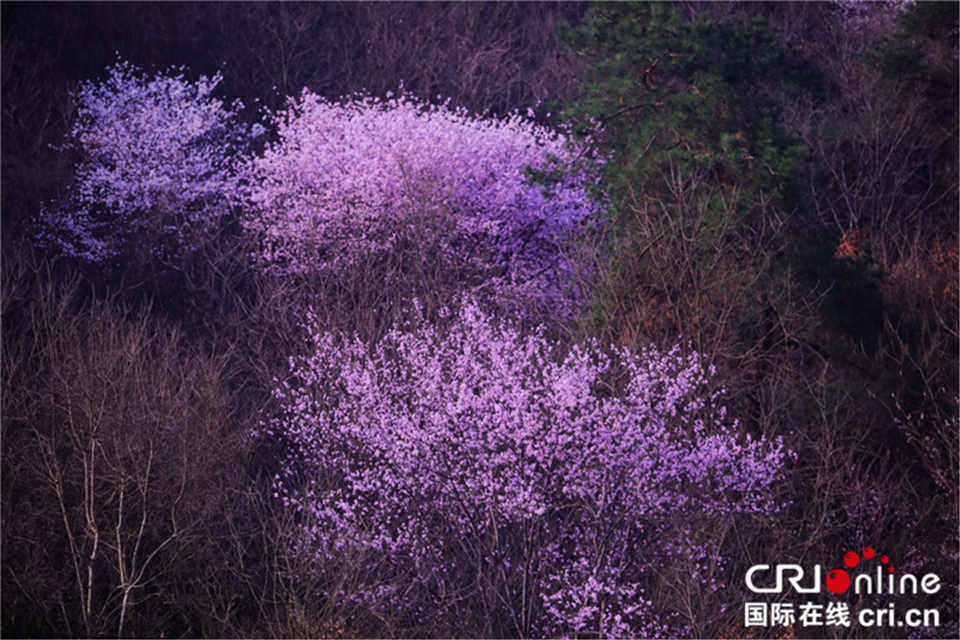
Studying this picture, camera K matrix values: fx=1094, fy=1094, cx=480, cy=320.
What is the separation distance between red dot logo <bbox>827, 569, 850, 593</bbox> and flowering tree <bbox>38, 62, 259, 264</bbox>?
550 inches

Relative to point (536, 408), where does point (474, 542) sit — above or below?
below

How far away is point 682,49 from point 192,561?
999cm

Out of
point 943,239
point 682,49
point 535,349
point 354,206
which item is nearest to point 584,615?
point 535,349

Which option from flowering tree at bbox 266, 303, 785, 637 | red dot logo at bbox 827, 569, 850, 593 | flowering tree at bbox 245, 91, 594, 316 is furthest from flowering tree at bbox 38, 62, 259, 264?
red dot logo at bbox 827, 569, 850, 593

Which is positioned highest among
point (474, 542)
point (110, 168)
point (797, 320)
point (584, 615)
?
point (110, 168)

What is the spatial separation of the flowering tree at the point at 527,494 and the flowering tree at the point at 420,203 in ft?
24.3

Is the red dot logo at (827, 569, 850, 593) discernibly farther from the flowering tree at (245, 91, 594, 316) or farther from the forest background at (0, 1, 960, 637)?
the flowering tree at (245, 91, 594, 316)

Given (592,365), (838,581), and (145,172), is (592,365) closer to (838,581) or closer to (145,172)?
(838,581)

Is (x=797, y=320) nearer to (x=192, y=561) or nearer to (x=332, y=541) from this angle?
(x=332, y=541)

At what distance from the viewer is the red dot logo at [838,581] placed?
12.9 metres

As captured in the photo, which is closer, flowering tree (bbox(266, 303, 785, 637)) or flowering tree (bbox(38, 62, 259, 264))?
flowering tree (bbox(266, 303, 785, 637))

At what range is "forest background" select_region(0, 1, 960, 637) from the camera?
1171cm

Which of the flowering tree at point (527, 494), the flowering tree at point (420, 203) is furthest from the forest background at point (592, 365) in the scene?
the flowering tree at point (420, 203)

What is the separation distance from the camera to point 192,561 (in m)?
13.5
